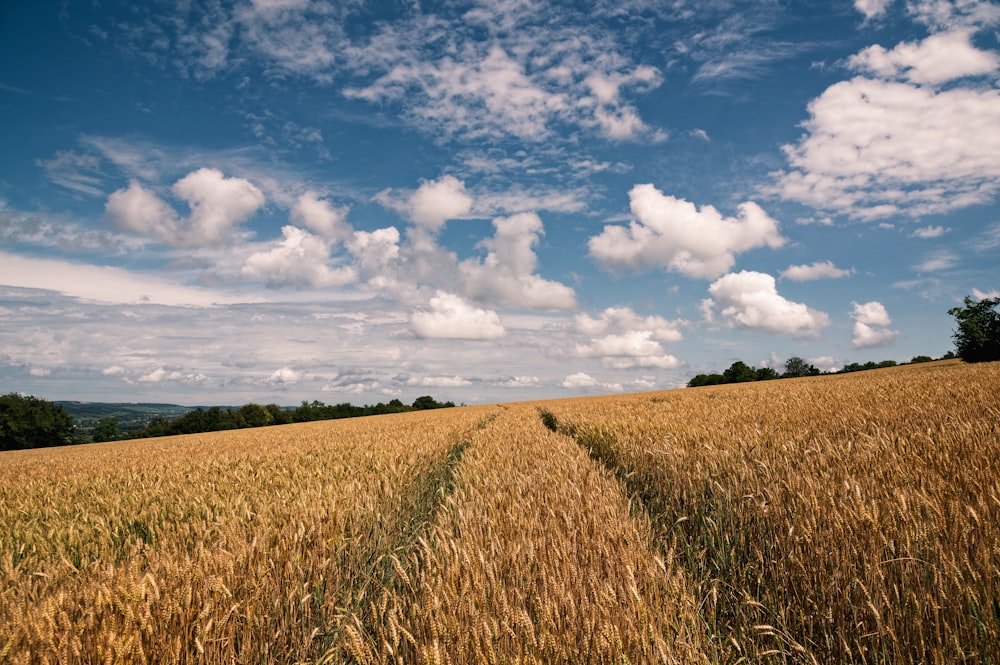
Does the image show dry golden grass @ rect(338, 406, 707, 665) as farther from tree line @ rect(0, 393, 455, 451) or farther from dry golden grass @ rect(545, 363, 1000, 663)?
tree line @ rect(0, 393, 455, 451)

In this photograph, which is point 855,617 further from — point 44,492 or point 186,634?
point 44,492

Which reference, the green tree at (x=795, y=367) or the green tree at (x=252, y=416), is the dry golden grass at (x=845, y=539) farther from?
the green tree at (x=795, y=367)

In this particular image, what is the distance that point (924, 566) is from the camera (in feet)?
8.30

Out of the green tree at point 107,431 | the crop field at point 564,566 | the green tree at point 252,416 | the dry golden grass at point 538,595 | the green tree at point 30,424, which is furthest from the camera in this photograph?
the green tree at point 252,416

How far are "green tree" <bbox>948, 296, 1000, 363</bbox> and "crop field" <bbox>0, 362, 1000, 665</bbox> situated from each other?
6050 centimetres

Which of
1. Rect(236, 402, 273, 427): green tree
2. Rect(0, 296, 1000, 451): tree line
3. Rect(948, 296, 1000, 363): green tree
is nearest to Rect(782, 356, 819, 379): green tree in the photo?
Rect(0, 296, 1000, 451): tree line

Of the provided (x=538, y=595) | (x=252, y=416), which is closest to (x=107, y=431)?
(x=252, y=416)

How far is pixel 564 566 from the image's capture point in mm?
2781

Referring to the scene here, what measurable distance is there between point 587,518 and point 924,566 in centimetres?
196

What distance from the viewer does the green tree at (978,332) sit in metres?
48.7

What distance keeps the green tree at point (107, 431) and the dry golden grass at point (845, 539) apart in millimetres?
97637

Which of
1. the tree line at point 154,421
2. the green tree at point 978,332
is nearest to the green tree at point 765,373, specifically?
the green tree at point 978,332

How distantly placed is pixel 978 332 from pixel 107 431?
121 metres

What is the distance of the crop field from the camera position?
2223mm
